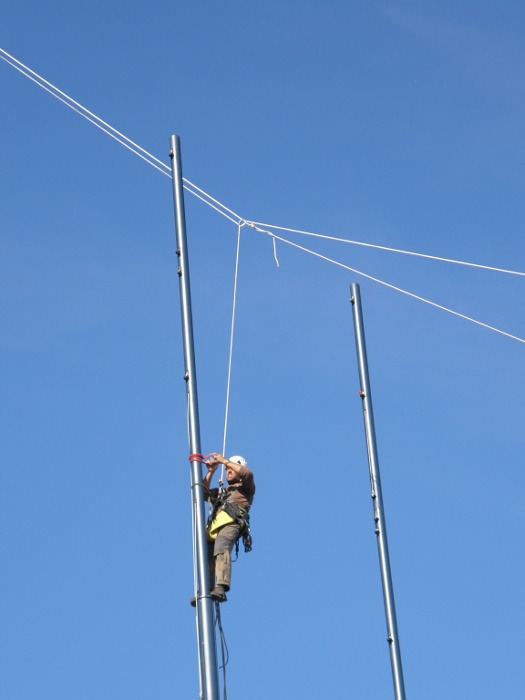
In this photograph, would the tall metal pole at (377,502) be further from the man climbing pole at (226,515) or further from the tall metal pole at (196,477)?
the tall metal pole at (196,477)

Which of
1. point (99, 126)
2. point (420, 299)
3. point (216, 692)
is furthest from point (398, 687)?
point (99, 126)

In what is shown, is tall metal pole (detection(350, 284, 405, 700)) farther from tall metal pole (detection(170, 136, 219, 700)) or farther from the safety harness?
tall metal pole (detection(170, 136, 219, 700))

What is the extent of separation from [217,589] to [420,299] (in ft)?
16.2

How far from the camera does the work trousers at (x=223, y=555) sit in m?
13.0

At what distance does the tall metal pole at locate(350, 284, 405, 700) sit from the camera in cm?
1394

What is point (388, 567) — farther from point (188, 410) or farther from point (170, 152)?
point (170, 152)

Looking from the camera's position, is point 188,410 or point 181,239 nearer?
point 188,410

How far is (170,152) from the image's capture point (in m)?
13.9

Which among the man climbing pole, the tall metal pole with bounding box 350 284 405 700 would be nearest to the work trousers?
the man climbing pole

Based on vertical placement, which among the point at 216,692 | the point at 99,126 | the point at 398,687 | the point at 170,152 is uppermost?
the point at 99,126

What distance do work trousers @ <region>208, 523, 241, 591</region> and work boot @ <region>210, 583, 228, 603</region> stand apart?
6 cm

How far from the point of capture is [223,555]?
13.3 metres

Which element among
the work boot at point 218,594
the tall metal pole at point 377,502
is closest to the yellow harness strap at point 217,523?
Result: the work boot at point 218,594

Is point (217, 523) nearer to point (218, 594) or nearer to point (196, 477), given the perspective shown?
point (218, 594)
